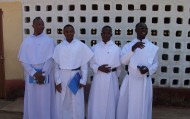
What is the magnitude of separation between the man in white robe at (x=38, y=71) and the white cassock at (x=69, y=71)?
197 millimetres

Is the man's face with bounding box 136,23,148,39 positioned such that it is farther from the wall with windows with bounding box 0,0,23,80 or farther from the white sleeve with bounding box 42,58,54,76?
the wall with windows with bounding box 0,0,23,80

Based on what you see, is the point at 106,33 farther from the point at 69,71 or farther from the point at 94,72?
the point at 69,71

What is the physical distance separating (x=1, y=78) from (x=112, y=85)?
3.17 m

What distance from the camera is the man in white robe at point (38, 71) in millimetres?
5676

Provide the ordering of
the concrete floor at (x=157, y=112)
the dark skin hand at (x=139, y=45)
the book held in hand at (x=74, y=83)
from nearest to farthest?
the dark skin hand at (x=139, y=45) < the book held in hand at (x=74, y=83) < the concrete floor at (x=157, y=112)

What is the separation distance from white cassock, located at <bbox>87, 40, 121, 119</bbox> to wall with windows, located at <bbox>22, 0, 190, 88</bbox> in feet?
3.91

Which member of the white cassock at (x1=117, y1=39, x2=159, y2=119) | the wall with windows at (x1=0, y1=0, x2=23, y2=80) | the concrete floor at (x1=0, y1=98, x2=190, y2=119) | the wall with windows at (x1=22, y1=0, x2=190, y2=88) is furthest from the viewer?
the wall with windows at (x1=0, y1=0, x2=23, y2=80)

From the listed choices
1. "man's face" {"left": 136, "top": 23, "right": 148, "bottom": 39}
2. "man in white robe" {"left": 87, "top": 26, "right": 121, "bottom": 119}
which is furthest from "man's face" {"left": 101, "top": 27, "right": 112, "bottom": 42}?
"man's face" {"left": 136, "top": 23, "right": 148, "bottom": 39}

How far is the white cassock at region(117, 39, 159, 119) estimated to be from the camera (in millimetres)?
5414

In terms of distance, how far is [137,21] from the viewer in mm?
6879

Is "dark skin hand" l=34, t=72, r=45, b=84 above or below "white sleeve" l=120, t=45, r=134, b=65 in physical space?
below

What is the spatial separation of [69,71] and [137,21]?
208 cm

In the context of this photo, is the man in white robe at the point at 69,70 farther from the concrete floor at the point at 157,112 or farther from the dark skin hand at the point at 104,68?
the concrete floor at the point at 157,112

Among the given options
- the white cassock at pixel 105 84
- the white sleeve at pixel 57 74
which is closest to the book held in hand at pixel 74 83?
the white sleeve at pixel 57 74
